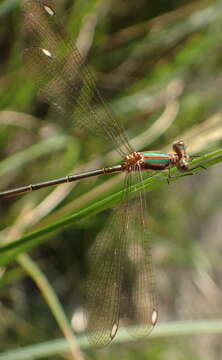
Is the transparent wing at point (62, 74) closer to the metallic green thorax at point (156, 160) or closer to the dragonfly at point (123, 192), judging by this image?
the dragonfly at point (123, 192)

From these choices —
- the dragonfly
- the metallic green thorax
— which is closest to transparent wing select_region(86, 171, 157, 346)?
the dragonfly

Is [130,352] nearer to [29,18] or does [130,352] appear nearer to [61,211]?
[61,211]

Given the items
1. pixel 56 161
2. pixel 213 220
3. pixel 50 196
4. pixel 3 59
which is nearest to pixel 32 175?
pixel 56 161

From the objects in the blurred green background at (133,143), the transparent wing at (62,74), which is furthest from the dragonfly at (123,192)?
the blurred green background at (133,143)

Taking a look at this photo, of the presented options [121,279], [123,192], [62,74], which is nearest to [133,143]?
[62,74]

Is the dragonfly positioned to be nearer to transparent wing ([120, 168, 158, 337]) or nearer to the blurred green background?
transparent wing ([120, 168, 158, 337])

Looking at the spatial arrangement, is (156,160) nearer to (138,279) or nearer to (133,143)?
(138,279)
